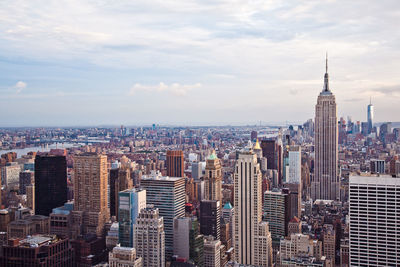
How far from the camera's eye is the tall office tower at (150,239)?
12.5 meters

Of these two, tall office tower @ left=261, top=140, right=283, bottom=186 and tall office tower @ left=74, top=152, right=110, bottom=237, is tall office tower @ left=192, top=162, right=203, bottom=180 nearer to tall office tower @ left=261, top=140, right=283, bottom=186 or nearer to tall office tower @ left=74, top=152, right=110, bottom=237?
tall office tower @ left=261, top=140, right=283, bottom=186

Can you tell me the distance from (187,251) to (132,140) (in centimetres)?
1293

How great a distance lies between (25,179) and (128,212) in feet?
32.5

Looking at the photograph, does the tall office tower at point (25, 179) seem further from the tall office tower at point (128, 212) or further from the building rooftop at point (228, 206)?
the building rooftop at point (228, 206)

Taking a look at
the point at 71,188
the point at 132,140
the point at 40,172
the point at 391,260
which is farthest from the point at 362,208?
the point at 132,140

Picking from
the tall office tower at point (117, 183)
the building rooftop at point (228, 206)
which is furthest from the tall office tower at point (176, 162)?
the building rooftop at point (228, 206)

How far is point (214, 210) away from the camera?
59.0 ft

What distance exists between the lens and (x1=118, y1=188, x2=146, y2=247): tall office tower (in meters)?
14.6

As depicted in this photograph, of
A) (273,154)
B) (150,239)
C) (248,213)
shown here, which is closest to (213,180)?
(248,213)

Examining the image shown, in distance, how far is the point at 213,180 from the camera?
866 inches

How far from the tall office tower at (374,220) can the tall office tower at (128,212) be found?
6.87m

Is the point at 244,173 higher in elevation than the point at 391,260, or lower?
higher

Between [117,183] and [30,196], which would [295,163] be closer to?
[117,183]

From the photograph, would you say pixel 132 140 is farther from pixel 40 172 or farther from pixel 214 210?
pixel 214 210
